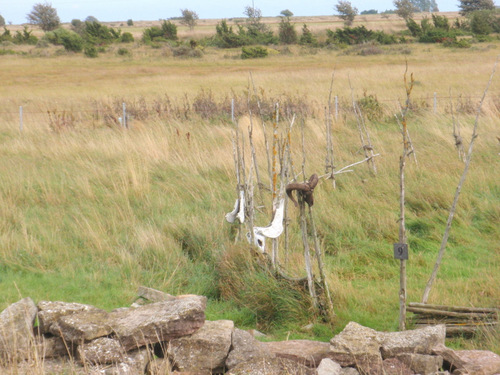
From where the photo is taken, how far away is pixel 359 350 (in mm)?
4195

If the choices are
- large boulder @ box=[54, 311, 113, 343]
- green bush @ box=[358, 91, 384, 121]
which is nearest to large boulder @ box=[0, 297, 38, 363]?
large boulder @ box=[54, 311, 113, 343]

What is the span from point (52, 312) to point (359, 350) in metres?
2.21

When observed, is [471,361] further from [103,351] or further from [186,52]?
[186,52]

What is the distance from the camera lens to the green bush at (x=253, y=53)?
43.1 metres

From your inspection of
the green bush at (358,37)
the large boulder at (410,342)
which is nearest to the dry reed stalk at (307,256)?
the large boulder at (410,342)

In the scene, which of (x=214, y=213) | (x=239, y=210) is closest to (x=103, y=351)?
(x=239, y=210)

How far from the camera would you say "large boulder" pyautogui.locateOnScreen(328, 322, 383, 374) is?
4.14 meters

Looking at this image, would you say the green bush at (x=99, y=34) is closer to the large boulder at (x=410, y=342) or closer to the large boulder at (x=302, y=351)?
the large boulder at (x=302, y=351)

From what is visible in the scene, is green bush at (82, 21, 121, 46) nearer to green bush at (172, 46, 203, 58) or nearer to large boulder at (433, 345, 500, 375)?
green bush at (172, 46, 203, 58)

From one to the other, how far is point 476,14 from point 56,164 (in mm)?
49443

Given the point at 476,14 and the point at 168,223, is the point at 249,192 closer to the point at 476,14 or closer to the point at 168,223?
the point at 168,223

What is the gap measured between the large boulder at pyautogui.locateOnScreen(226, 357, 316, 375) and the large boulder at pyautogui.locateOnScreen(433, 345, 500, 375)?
0.95 metres

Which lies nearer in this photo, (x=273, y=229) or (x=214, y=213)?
(x=273, y=229)

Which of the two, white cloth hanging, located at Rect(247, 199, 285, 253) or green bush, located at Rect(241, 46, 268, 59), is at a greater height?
green bush, located at Rect(241, 46, 268, 59)
